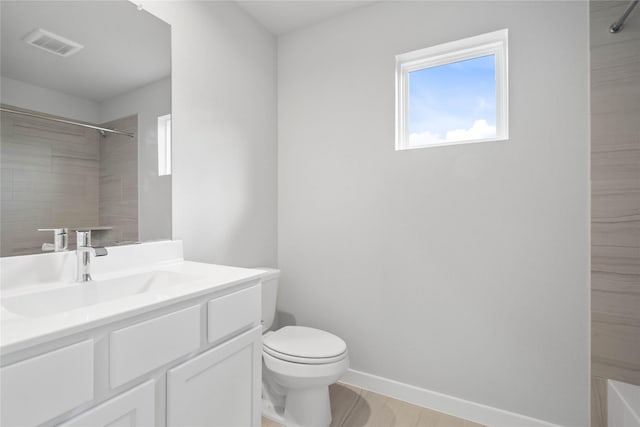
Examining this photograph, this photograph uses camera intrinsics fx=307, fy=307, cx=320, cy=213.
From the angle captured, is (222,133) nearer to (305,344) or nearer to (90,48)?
(90,48)

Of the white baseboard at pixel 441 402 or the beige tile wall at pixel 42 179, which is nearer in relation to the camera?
the beige tile wall at pixel 42 179

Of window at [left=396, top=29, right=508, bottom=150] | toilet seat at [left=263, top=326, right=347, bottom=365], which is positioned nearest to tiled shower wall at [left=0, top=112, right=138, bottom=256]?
toilet seat at [left=263, top=326, right=347, bottom=365]

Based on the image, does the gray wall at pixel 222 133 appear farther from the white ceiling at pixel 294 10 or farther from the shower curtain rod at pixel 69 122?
the shower curtain rod at pixel 69 122

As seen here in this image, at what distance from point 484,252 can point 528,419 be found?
860 millimetres

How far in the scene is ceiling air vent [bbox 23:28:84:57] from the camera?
109cm

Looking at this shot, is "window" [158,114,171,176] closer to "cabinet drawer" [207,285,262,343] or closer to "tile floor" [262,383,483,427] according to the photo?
"cabinet drawer" [207,285,262,343]

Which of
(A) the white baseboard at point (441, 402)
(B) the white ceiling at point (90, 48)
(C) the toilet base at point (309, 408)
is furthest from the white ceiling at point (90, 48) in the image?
(A) the white baseboard at point (441, 402)

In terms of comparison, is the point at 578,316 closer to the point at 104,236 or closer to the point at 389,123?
the point at 389,123

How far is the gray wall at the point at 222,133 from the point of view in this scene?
160 cm

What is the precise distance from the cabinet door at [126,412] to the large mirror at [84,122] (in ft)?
2.21

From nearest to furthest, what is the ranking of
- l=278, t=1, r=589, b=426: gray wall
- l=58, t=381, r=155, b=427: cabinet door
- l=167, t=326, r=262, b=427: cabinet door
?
l=58, t=381, r=155, b=427: cabinet door, l=167, t=326, r=262, b=427: cabinet door, l=278, t=1, r=589, b=426: gray wall

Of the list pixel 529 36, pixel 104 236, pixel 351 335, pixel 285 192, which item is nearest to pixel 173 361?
pixel 104 236

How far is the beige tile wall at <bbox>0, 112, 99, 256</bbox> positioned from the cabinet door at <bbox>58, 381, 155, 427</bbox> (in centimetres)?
67

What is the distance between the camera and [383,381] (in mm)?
1935
